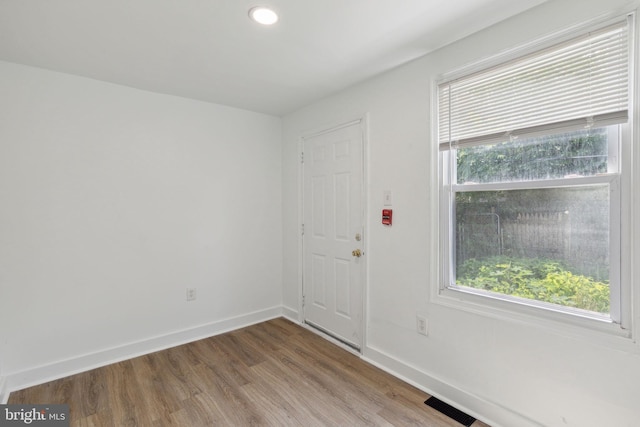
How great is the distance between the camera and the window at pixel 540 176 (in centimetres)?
151

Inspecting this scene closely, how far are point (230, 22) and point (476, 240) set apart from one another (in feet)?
6.64

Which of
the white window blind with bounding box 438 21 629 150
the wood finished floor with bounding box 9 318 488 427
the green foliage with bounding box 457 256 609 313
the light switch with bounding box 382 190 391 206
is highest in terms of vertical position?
the white window blind with bounding box 438 21 629 150

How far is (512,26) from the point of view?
5.82 ft

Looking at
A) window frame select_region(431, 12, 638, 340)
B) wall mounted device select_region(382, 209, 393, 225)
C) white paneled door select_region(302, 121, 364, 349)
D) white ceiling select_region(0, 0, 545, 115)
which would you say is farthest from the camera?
white paneled door select_region(302, 121, 364, 349)

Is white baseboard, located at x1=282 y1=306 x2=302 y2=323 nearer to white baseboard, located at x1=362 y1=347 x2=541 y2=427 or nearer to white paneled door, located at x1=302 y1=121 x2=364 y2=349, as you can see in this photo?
white paneled door, located at x1=302 y1=121 x2=364 y2=349

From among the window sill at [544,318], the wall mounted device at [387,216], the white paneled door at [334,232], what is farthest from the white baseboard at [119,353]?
the window sill at [544,318]

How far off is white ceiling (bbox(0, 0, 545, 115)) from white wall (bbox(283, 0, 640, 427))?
0.17 metres

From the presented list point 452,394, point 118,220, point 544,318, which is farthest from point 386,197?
point 118,220

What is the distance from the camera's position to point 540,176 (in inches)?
68.5

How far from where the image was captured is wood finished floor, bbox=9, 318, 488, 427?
6.39ft

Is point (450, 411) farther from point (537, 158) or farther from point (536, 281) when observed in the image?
point (537, 158)

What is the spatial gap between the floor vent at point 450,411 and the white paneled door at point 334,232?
79 cm

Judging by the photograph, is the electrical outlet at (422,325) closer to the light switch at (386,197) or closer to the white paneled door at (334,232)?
the white paneled door at (334,232)

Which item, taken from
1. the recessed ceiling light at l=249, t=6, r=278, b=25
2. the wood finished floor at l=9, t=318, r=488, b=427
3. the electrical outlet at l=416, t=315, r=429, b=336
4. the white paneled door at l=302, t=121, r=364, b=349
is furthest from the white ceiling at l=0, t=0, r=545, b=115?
the wood finished floor at l=9, t=318, r=488, b=427
